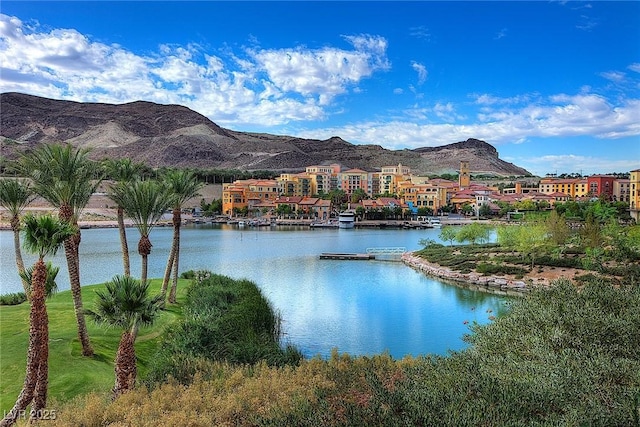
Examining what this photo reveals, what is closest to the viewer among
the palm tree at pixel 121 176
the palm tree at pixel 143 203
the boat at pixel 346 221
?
the palm tree at pixel 143 203

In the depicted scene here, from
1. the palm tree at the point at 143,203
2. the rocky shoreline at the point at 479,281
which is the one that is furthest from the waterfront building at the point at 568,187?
the palm tree at the point at 143,203

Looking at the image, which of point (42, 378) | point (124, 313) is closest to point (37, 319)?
point (42, 378)

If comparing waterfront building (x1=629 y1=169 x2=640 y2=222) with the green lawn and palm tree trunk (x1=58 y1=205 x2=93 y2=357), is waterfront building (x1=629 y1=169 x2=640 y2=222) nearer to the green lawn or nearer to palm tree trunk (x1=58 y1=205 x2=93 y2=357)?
the green lawn

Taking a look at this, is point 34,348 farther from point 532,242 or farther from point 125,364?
point 532,242

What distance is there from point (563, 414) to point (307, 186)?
102890 mm

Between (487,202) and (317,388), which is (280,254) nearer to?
(317,388)

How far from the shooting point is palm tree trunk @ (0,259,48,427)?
25.8 feet

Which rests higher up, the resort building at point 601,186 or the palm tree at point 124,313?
the resort building at point 601,186

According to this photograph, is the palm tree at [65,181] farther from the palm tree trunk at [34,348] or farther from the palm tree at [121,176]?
the palm tree at [121,176]

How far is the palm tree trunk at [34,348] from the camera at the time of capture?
309 inches

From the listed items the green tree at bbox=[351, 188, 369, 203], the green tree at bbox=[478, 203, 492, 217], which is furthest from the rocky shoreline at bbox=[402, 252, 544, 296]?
the green tree at bbox=[351, 188, 369, 203]

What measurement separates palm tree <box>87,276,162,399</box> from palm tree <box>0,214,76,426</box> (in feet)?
3.17

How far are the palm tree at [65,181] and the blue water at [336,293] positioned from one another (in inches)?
257

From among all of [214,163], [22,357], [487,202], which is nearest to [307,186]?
[487,202]
